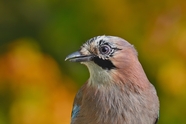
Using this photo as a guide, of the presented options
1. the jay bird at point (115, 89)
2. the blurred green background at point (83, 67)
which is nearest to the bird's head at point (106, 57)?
the jay bird at point (115, 89)

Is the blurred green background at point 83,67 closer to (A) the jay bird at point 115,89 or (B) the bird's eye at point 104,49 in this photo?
(A) the jay bird at point 115,89

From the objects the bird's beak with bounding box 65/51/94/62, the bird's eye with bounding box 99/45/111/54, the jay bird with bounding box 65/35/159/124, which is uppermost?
the bird's eye with bounding box 99/45/111/54

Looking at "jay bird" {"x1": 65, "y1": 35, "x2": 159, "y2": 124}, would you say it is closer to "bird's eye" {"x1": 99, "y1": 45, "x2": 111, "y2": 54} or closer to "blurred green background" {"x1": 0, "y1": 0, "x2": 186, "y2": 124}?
"bird's eye" {"x1": 99, "y1": 45, "x2": 111, "y2": 54}

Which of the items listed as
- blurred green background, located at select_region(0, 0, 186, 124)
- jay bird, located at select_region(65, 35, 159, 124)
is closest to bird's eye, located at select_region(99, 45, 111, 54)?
jay bird, located at select_region(65, 35, 159, 124)

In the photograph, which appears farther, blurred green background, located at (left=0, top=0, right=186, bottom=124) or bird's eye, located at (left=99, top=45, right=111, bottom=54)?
blurred green background, located at (left=0, top=0, right=186, bottom=124)

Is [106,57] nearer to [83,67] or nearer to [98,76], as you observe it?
[98,76]

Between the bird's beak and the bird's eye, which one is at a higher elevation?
the bird's eye
